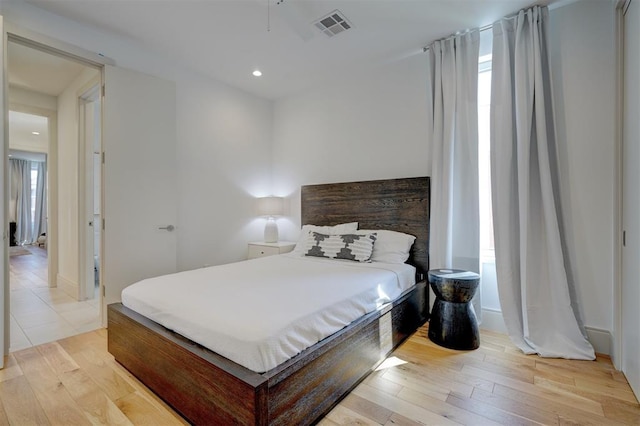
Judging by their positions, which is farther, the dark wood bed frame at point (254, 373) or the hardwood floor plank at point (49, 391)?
the hardwood floor plank at point (49, 391)

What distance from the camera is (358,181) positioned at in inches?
138

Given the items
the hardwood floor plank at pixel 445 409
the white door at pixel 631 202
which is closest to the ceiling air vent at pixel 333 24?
the white door at pixel 631 202

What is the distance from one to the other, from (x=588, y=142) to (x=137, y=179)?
3901 mm

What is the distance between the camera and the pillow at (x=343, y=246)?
9.44 feet

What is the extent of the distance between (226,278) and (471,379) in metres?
1.81

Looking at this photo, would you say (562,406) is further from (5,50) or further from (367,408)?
(5,50)

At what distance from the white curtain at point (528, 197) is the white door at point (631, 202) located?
12.6 inches

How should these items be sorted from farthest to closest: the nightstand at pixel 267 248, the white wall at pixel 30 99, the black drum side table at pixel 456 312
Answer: the white wall at pixel 30 99 → the nightstand at pixel 267 248 → the black drum side table at pixel 456 312

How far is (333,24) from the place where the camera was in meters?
2.58

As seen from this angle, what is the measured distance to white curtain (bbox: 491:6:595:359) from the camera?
2.23 metres

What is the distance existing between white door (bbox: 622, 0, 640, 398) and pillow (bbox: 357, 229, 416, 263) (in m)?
1.51

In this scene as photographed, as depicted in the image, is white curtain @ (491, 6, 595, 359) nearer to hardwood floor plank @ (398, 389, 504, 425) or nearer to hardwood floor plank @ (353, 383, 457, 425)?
hardwood floor plank @ (398, 389, 504, 425)

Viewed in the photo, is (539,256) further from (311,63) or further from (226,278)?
(311,63)

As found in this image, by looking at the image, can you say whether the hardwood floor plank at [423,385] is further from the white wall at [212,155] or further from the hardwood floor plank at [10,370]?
the white wall at [212,155]
